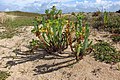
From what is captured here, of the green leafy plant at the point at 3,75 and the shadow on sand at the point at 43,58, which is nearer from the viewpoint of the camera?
the green leafy plant at the point at 3,75

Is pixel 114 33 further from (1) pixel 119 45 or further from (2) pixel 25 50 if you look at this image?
(2) pixel 25 50

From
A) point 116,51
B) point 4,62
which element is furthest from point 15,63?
point 116,51

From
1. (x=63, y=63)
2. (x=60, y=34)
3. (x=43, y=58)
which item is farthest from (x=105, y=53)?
(x=43, y=58)

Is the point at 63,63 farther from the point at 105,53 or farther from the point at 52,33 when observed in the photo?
the point at 105,53

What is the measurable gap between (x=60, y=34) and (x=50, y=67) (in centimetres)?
145

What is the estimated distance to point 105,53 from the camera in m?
10.5

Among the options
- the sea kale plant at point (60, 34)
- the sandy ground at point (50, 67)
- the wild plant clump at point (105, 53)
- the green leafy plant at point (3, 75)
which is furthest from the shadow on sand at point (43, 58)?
the wild plant clump at point (105, 53)

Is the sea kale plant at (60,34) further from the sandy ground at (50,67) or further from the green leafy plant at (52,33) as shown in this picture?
the sandy ground at (50,67)

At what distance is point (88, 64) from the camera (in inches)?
385

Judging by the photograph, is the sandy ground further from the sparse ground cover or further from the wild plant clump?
the wild plant clump

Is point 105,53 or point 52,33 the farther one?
point 52,33

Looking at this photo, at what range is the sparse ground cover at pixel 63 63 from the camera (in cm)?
928

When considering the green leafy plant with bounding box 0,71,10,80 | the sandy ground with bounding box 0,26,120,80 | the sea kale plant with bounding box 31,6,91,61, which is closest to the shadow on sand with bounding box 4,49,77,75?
the sandy ground with bounding box 0,26,120,80

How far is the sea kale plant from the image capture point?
9789 mm
